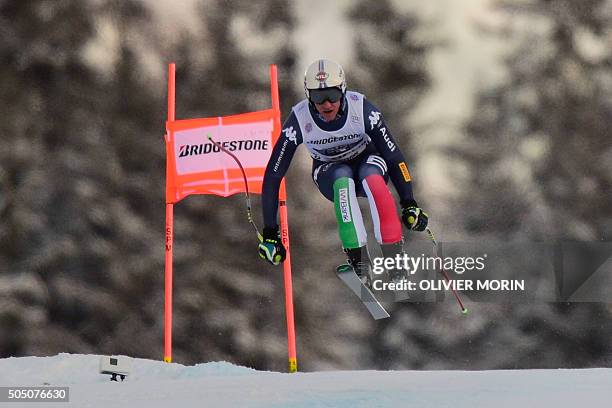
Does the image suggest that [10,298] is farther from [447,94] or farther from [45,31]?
[447,94]

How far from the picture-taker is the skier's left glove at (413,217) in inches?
276

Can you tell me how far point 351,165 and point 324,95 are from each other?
645 mm

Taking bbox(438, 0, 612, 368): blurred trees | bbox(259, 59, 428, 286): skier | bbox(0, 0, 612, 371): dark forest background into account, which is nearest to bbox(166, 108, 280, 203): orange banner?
bbox(259, 59, 428, 286): skier

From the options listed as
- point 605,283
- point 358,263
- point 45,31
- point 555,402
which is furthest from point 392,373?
point 45,31

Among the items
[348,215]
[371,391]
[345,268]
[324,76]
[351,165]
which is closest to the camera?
[371,391]

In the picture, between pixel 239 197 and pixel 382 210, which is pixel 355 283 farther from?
pixel 239 197

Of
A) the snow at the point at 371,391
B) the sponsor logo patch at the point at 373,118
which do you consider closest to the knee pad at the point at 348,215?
the sponsor logo patch at the point at 373,118

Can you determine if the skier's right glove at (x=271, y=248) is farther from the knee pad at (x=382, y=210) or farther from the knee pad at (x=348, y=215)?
the knee pad at (x=382, y=210)

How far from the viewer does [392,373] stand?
25.4 feet

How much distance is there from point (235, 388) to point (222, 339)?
1242 centimetres

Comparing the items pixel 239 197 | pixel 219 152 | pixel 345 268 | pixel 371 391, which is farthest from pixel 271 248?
pixel 239 197

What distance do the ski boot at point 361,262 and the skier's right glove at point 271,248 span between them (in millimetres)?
505

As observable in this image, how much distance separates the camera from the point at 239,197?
61.4ft

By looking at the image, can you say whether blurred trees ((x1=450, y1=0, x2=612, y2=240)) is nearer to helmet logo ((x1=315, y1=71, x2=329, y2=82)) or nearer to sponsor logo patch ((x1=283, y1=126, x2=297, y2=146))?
sponsor logo patch ((x1=283, y1=126, x2=297, y2=146))
